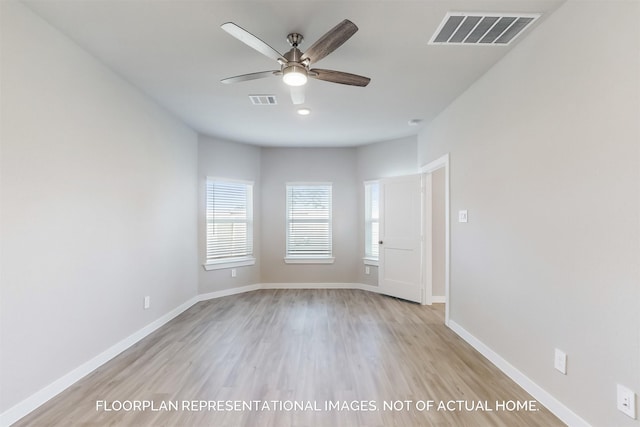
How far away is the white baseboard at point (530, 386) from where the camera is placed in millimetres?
1822

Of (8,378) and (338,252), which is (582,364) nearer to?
(8,378)

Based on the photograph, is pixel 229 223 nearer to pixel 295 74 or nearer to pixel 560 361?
pixel 295 74

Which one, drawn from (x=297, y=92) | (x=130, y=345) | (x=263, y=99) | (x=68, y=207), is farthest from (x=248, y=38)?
(x=130, y=345)

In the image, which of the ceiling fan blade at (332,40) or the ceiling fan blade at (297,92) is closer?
the ceiling fan blade at (332,40)

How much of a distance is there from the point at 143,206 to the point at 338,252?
3.33 metres

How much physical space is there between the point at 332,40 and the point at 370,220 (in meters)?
3.91

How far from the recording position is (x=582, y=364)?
175cm

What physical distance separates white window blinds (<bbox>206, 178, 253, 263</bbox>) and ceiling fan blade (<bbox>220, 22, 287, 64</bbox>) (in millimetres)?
3250

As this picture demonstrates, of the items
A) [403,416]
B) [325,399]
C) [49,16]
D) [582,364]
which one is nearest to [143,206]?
[49,16]

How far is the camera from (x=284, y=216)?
5547 mm

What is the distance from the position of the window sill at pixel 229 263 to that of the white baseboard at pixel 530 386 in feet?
11.7

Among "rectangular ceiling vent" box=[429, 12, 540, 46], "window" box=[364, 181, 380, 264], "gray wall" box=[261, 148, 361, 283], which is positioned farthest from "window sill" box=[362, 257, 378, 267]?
"rectangular ceiling vent" box=[429, 12, 540, 46]

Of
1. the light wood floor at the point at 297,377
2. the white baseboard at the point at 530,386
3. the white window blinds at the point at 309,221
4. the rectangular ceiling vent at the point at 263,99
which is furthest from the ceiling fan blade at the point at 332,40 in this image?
the white window blinds at the point at 309,221

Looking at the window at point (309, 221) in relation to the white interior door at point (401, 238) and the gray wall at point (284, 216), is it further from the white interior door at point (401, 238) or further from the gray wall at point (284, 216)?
the white interior door at point (401, 238)
